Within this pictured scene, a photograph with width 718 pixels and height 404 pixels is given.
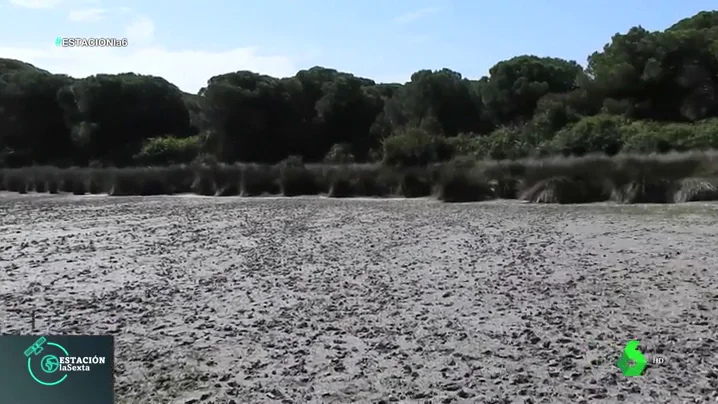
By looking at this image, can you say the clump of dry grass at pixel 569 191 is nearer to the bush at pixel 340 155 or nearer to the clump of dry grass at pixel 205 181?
the bush at pixel 340 155

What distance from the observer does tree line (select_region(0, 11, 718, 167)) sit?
27.6 meters

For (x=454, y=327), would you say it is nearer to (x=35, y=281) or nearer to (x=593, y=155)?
(x=35, y=281)

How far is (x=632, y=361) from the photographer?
4520 millimetres

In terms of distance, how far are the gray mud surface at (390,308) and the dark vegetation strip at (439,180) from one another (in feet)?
17.6

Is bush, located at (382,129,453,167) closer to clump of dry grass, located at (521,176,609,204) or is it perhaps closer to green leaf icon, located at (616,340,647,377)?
clump of dry grass, located at (521,176,609,204)

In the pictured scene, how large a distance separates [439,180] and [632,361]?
1592 centimetres

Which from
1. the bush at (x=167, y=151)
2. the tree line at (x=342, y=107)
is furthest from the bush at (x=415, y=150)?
the bush at (x=167, y=151)

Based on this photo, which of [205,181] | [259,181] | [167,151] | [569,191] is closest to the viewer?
[569,191]

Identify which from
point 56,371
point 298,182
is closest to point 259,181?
point 298,182

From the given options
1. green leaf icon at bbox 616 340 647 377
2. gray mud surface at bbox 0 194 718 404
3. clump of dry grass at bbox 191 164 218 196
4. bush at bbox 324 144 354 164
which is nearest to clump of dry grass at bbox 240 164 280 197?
clump of dry grass at bbox 191 164 218 196

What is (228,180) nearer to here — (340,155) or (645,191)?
(340,155)

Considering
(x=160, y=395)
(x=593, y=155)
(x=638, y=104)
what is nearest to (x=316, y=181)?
(x=593, y=155)

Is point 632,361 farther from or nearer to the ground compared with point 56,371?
nearer to the ground

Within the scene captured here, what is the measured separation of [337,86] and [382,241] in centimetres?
2397
